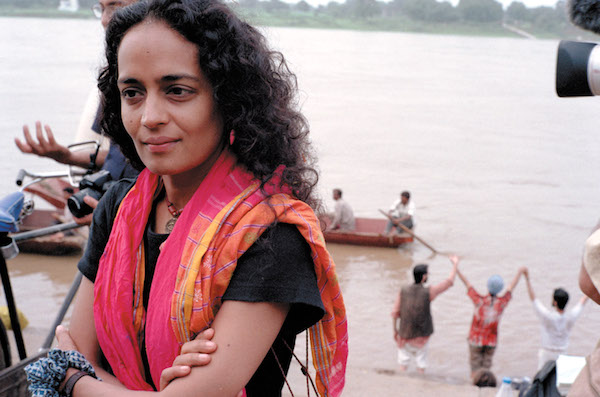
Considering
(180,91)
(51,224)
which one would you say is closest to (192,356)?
(180,91)

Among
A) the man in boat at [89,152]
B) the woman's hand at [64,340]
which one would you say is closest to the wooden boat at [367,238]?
the man in boat at [89,152]

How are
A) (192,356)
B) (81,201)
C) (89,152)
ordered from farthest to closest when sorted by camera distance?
(89,152) → (81,201) → (192,356)

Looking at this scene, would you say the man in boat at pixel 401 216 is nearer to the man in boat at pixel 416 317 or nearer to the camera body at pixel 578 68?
→ the man in boat at pixel 416 317

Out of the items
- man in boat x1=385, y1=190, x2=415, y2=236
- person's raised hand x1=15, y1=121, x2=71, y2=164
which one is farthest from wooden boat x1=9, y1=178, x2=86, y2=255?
person's raised hand x1=15, y1=121, x2=71, y2=164

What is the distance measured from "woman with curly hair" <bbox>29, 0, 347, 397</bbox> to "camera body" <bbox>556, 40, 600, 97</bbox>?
601 millimetres

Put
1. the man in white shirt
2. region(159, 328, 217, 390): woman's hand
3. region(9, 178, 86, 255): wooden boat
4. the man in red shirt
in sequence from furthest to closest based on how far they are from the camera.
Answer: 1. region(9, 178, 86, 255): wooden boat
2. the man in red shirt
3. the man in white shirt
4. region(159, 328, 217, 390): woman's hand

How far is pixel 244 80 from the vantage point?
1.40m

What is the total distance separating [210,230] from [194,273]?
93 millimetres

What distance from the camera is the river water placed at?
31.2ft

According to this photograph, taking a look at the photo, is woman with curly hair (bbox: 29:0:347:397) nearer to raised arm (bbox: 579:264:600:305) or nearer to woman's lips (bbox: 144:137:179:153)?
woman's lips (bbox: 144:137:179:153)

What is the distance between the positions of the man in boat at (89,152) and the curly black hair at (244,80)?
92 centimetres

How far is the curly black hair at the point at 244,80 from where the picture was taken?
135 centimetres

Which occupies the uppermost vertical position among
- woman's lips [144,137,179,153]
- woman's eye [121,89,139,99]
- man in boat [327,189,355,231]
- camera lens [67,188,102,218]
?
woman's eye [121,89,139,99]

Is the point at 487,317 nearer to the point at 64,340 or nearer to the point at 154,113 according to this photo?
the point at 64,340
